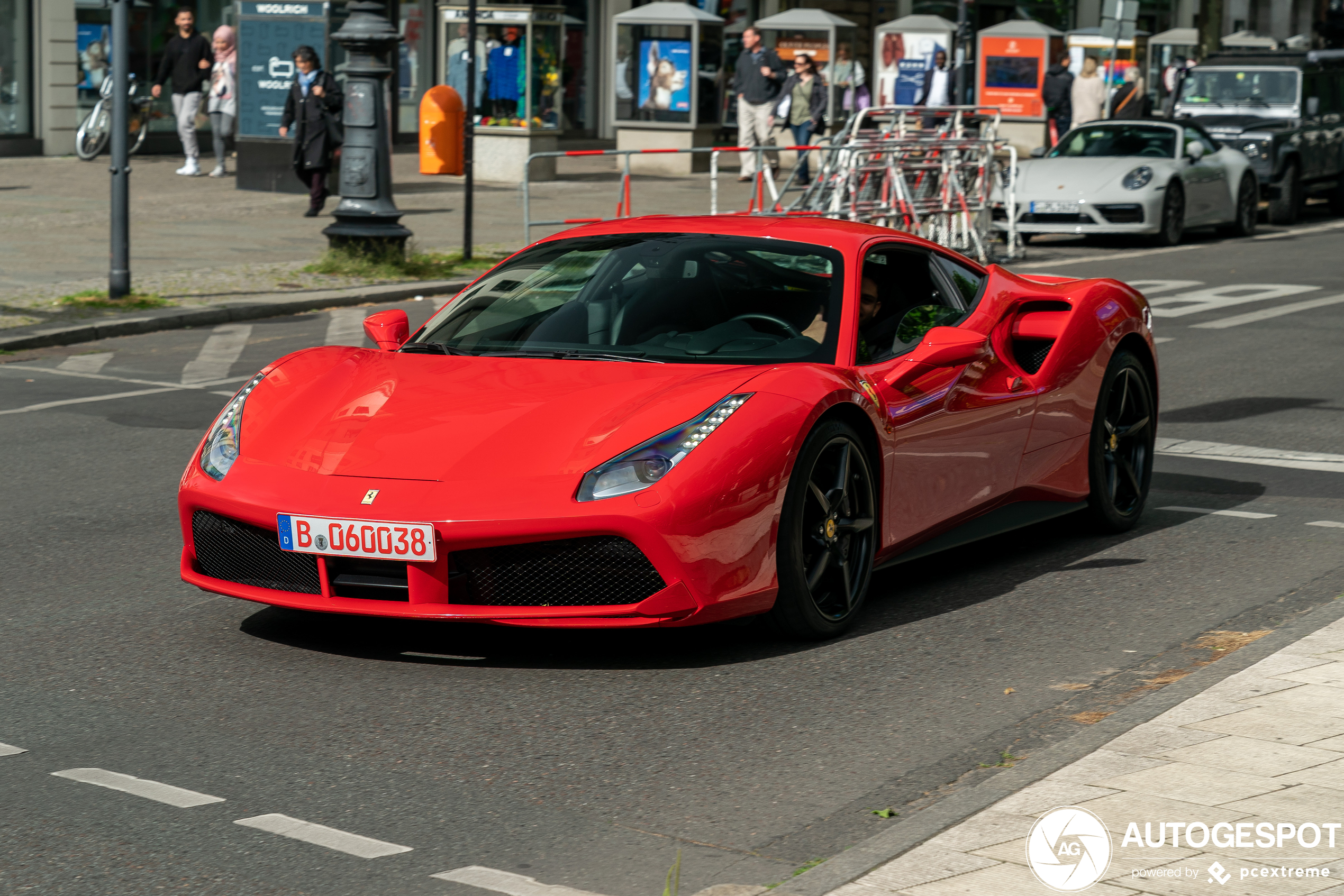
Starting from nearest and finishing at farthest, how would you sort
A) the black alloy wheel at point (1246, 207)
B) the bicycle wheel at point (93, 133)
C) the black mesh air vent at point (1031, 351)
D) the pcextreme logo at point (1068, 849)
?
the pcextreme logo at point (1068, 849) → the black mesh air vent at point (1031, 351) → the black alloy wheel at point (1246, 207) → the bicycle wheel at point (93, 133)

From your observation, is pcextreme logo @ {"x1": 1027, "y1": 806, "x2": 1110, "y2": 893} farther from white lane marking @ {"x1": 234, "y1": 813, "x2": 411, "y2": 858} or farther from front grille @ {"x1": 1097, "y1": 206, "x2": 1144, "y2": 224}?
front grille @ {"x1": 1097, "y1": 206, "x2": 1144, "y2": 224}

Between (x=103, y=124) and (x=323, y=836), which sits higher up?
(x=103, y=124)

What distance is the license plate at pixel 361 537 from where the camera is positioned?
16.9ft

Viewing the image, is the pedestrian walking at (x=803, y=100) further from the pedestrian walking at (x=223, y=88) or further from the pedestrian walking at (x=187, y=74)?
the pedestrian walking at (x=187, y=74)

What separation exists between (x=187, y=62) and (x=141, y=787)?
22.1 m

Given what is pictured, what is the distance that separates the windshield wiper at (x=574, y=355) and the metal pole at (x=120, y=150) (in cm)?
877

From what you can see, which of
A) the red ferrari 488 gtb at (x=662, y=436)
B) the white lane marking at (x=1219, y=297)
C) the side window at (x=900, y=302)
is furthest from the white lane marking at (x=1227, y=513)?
the white lane marking at (x=1219, y=297)

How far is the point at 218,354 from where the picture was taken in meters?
12.8

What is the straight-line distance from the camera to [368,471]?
17.5 feet

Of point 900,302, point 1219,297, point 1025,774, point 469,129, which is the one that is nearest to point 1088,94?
point 1219,297

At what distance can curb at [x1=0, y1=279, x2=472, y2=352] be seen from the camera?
13.0m

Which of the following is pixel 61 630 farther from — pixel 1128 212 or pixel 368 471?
pixel 1128 212

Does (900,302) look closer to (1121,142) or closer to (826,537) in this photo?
(826,537)

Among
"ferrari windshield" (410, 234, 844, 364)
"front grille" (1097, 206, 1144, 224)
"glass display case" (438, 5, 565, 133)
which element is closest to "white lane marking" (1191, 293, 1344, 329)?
"front grille" (1097, 206, 1144, 224)
